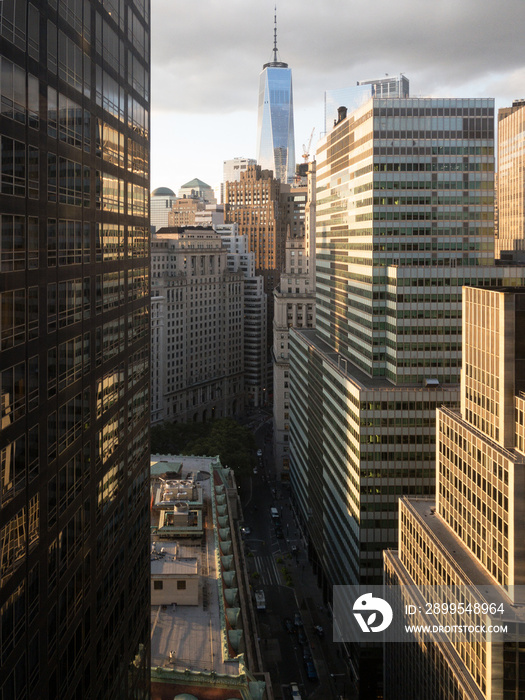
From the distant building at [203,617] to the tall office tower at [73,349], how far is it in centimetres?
730

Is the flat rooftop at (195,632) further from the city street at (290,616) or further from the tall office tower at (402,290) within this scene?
the city street at (290,616)

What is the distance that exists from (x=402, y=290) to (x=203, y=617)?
61041mm

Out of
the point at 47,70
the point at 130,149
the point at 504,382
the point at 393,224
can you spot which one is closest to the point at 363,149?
the point at 393,224

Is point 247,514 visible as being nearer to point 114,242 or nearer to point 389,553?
point 389,553

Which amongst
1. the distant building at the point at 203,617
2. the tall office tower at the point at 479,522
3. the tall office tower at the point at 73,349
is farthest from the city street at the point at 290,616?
the tall office tower at the point at 73,349

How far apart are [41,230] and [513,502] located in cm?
5273

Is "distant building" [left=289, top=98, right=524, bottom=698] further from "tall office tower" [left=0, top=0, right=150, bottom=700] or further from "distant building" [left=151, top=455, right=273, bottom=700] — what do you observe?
"tall office tower" [left=0, top=0, right=150, bottom=700]

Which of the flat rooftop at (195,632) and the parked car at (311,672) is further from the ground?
the flat rooftop at (195,632)

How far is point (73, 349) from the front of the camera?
41.9 meters

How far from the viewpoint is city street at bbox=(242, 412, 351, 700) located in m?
116

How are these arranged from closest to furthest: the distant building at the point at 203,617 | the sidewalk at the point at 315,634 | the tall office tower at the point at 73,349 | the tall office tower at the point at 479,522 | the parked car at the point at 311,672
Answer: the tall office tower at the point at 73,349, the distant building at the point at 203,617, the tall office tower at the point at 479,522, the sidewalk at the point at 315,634, the parked car at the point at 311,672

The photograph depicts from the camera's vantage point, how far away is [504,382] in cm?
7481

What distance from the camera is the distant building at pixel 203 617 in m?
66.6

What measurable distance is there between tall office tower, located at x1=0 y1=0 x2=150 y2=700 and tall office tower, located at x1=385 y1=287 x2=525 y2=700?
32671 mm
